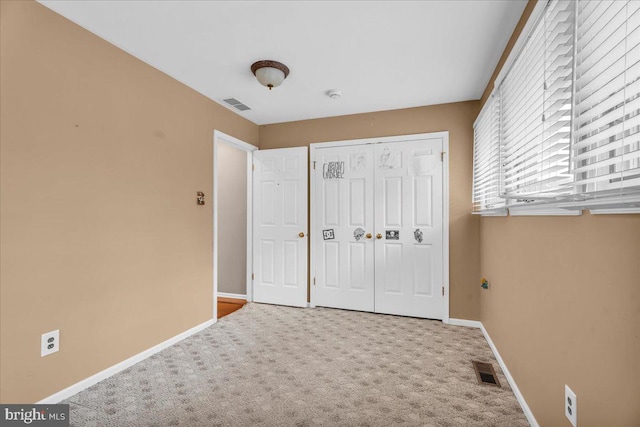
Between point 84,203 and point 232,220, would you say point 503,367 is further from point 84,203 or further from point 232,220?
point 232,220

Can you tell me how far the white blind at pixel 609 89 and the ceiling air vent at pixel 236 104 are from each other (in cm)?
303

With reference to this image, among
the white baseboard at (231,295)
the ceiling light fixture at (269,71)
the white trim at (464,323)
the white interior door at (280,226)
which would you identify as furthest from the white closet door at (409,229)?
the white baseboard at (231,295)

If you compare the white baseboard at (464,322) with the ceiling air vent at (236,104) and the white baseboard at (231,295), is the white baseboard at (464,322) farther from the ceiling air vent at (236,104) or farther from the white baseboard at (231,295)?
the ceiling air vent at (236,104)

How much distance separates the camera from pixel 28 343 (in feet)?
5.91

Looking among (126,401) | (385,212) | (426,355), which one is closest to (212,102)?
(385,212)

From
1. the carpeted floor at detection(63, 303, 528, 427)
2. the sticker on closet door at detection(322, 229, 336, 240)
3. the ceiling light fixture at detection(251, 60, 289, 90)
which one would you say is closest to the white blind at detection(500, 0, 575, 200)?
the carpeted floor at detection(63, 303, 528, 427)

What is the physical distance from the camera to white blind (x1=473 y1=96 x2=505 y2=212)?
233 cm

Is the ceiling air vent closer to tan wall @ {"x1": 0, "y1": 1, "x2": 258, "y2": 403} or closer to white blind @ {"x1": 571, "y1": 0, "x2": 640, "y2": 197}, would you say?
tan wall @ {"x1": 0, "y1": 1, "x2": 258, "y2": 403}

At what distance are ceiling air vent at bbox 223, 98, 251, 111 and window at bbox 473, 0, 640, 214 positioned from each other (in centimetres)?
256

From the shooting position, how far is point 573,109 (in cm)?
111

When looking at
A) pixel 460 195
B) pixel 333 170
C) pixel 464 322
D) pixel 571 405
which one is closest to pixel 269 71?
pixel 333 170

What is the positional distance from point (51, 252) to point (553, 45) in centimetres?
294

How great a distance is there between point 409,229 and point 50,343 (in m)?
3.24

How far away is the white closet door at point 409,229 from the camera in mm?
3479
